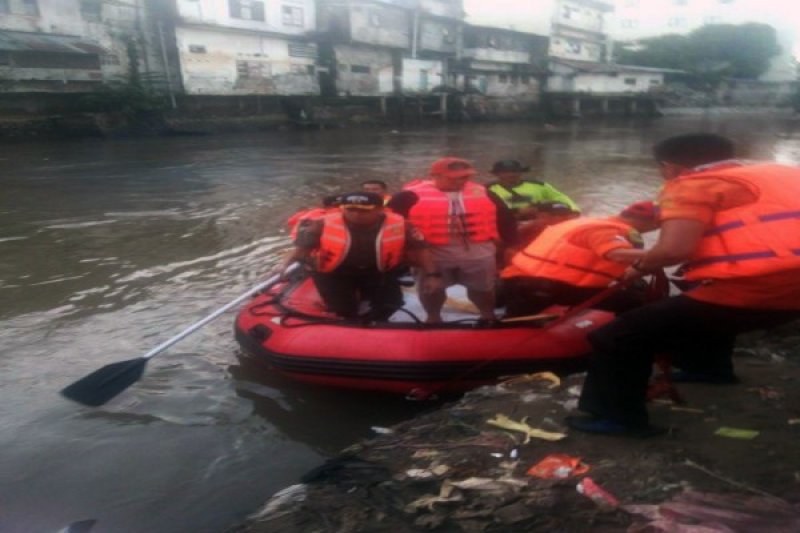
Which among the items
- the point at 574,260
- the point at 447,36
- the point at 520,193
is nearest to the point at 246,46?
the point at 447,36

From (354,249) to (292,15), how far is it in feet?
107

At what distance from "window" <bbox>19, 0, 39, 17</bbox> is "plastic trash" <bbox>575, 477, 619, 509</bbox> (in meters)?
29.5

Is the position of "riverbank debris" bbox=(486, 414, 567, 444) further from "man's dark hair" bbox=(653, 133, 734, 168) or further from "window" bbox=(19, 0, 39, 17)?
"window" bbox=(19, 0, 39, 17)

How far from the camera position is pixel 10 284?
766 centimetres

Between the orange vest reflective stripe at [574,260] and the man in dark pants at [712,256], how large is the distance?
0.63 meters

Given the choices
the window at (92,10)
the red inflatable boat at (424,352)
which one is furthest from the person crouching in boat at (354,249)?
the window at (92,10)

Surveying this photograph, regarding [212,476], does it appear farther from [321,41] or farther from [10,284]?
[321,41]

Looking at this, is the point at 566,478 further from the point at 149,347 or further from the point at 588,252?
the point at 149,347

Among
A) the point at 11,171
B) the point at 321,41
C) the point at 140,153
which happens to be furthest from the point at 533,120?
the point at 11,171

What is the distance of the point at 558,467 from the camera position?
281cm

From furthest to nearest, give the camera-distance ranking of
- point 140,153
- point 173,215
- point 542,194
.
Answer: point 140,153, point 173,215, point 542,194

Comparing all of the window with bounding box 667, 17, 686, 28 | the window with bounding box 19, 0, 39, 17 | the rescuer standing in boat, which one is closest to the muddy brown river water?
the rescuer standing in boat

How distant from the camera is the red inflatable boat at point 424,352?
4.34 m

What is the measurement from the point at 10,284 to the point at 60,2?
77.6 feet
